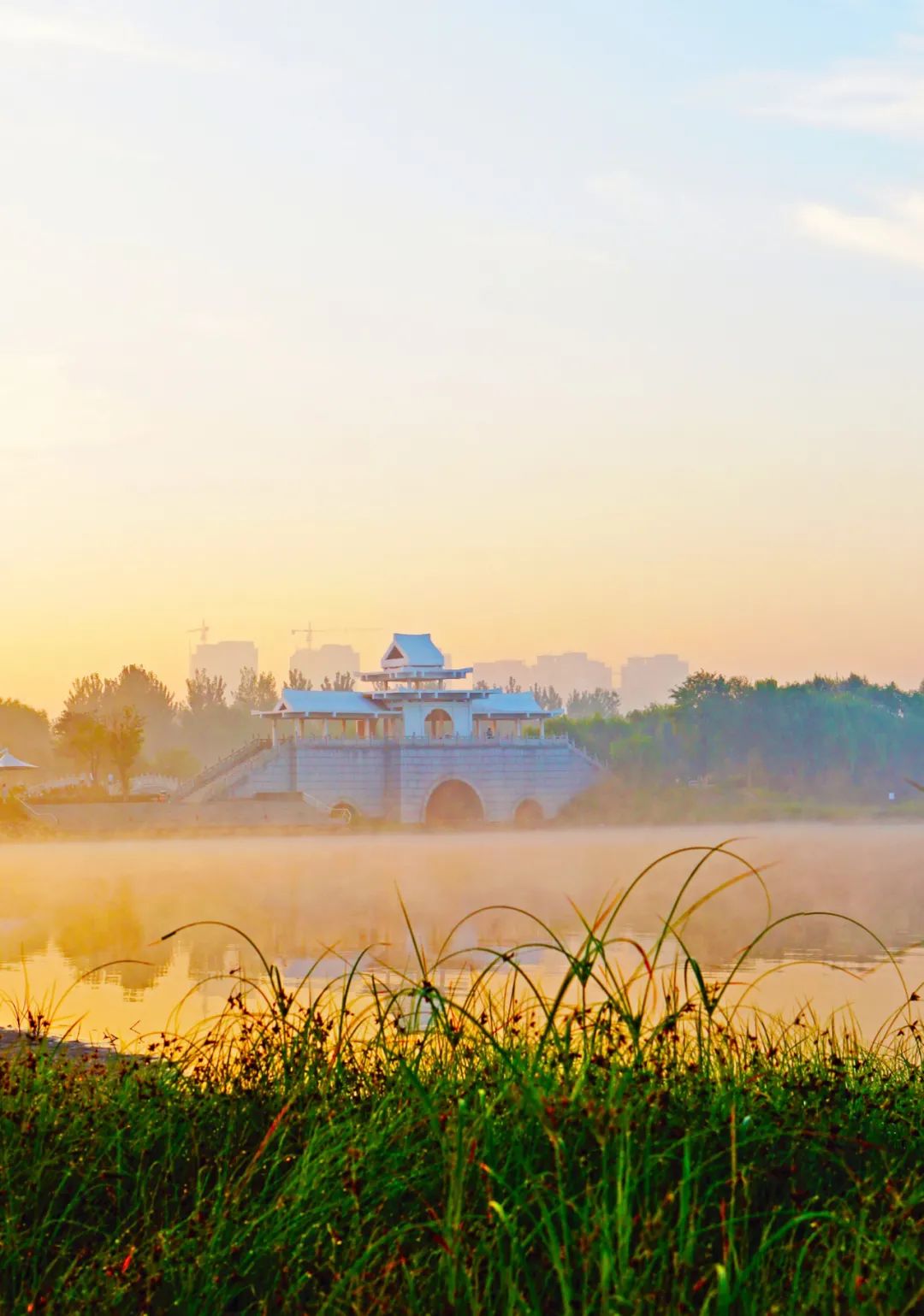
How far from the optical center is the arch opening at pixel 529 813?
66.3 metres

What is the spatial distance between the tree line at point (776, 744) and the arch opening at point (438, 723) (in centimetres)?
778

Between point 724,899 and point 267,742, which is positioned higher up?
point 267,742

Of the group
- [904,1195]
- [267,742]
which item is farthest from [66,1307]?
[267,742]

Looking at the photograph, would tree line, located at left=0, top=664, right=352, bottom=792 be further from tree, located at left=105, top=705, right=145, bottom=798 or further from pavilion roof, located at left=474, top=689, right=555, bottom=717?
pavilion roof, located at left=474, top=689, right=555, bottom=717

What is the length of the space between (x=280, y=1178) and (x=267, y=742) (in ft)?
193

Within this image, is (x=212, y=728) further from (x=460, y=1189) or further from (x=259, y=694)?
(x=460, y=1189)

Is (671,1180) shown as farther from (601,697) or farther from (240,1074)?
(601,697)

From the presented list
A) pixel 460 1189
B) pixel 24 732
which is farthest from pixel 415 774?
pixel 460 1189

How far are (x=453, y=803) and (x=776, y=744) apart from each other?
649 inches

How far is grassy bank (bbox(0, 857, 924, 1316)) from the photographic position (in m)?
3.62

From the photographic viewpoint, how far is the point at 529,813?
219 ft

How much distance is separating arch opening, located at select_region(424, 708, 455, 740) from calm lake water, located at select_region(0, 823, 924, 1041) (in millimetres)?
13920

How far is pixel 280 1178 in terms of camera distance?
4.50m

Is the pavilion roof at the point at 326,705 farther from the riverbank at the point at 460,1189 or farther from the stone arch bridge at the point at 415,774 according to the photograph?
the riverbank at the point at 460,1189
